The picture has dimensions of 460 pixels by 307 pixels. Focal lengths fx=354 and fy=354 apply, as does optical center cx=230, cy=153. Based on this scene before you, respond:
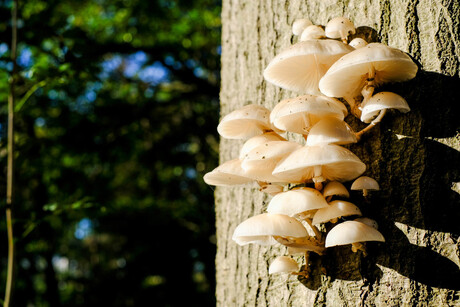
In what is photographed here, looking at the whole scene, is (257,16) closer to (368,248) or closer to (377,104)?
(377,104)

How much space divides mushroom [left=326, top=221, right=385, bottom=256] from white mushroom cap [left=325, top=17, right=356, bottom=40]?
77cm

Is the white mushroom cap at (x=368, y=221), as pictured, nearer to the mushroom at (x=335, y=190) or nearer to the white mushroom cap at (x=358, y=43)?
the mushroom at (x=335, y=190)

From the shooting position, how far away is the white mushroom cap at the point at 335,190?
4.05 ft

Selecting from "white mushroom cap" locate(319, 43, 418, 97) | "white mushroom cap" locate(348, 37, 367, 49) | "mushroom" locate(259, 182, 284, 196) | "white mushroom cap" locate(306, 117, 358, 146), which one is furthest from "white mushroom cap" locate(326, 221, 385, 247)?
"white mushroom cap" locate(348, 37, 367, 49)

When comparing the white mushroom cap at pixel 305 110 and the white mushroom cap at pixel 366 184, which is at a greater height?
the white mushroom cap at pixel 305 110

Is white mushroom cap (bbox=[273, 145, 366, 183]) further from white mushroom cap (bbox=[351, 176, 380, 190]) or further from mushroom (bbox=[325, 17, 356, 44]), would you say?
mushroom (bbox=[325, 17, 356, 44])

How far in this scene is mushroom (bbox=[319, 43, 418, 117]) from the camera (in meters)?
1.15

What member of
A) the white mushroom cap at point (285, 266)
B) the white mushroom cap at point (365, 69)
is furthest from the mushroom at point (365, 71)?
the white mushroom cap at point (285, 266)

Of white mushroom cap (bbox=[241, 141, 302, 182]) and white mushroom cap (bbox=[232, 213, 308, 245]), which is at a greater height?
white mushroom cap (bbox=[241, 141, 302, 182])

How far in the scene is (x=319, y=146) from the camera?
117cm

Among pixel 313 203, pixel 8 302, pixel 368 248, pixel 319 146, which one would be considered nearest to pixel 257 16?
pixel 319 146

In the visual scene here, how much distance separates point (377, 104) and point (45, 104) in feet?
19.6

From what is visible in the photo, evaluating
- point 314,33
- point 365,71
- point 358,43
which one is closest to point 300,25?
point 314,33

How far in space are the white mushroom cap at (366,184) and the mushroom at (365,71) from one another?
289 millimetres
